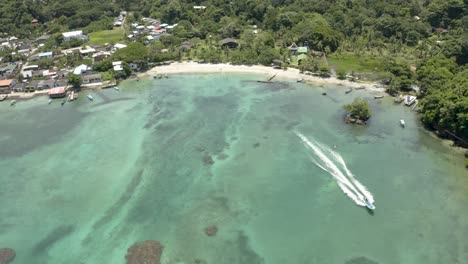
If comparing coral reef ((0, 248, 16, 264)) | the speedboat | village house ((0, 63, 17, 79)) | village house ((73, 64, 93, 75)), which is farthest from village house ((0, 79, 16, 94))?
the speedboat

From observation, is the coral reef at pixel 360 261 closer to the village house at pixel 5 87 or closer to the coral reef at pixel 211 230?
the coral reef at pixel 211 230

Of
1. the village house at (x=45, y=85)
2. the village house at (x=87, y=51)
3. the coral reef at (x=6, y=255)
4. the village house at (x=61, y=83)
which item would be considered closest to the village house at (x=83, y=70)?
the village house at (x=61, y=83)

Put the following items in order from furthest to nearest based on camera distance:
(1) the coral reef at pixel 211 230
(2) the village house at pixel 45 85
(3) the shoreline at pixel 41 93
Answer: (2) the village house at pixel 45 85
(3) the shoreline at pixel 41 93
(1) the coral reef at pixel 211 230

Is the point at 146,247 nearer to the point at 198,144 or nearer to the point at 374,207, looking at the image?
the point at 198,144

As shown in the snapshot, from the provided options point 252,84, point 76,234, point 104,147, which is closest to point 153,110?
point 104,147

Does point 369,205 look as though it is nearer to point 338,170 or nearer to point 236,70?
point 338,170

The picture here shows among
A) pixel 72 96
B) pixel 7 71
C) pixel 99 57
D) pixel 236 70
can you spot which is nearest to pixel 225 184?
pixel 236 70

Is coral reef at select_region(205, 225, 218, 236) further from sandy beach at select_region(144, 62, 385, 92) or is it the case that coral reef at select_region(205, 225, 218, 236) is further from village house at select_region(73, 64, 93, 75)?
village house at select_region(73, 64, 93, 75)
